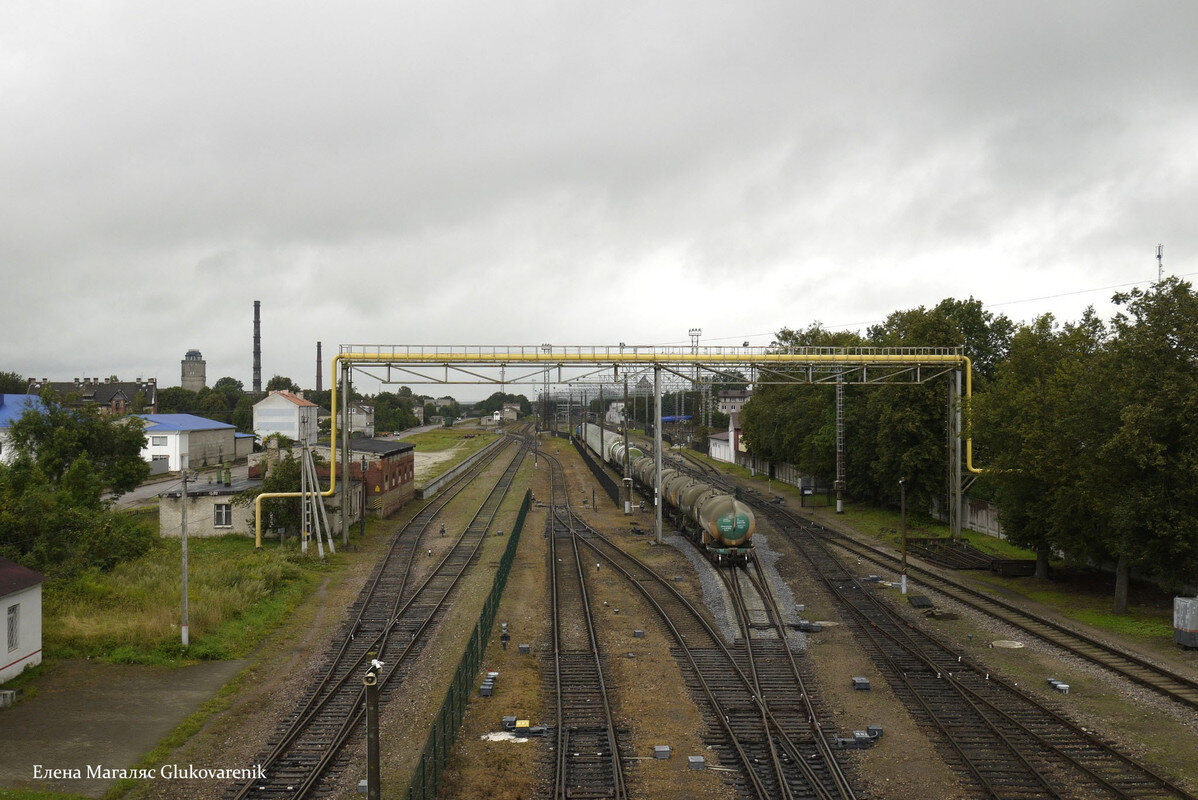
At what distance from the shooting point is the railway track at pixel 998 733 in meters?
13.0

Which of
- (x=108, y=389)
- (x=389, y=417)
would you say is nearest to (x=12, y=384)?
(x=108, y=389)

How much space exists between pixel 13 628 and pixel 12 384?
12080 centimetres

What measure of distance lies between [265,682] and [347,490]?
775 inches

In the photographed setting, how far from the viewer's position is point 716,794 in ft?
42.4

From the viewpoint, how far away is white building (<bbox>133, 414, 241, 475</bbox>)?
229ft

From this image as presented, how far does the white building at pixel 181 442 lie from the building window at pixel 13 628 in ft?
173

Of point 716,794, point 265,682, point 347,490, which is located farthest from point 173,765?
point 347,490

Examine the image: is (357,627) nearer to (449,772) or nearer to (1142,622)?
(449,772)

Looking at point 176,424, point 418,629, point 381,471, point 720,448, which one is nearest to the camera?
point 418,629

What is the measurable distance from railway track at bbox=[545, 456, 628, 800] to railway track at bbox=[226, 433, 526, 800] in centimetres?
388

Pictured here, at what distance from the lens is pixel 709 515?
3266 centimetres

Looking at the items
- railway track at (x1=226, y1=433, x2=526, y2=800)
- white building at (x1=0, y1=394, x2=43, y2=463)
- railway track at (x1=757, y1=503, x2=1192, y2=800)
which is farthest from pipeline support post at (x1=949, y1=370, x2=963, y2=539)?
white building at (x1=0, y1=394, x2=43, y2=463)

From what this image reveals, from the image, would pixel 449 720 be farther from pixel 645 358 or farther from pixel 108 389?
pixel 108 389

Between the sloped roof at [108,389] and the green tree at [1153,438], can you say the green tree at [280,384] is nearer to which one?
the sloped roof at [108,389]
